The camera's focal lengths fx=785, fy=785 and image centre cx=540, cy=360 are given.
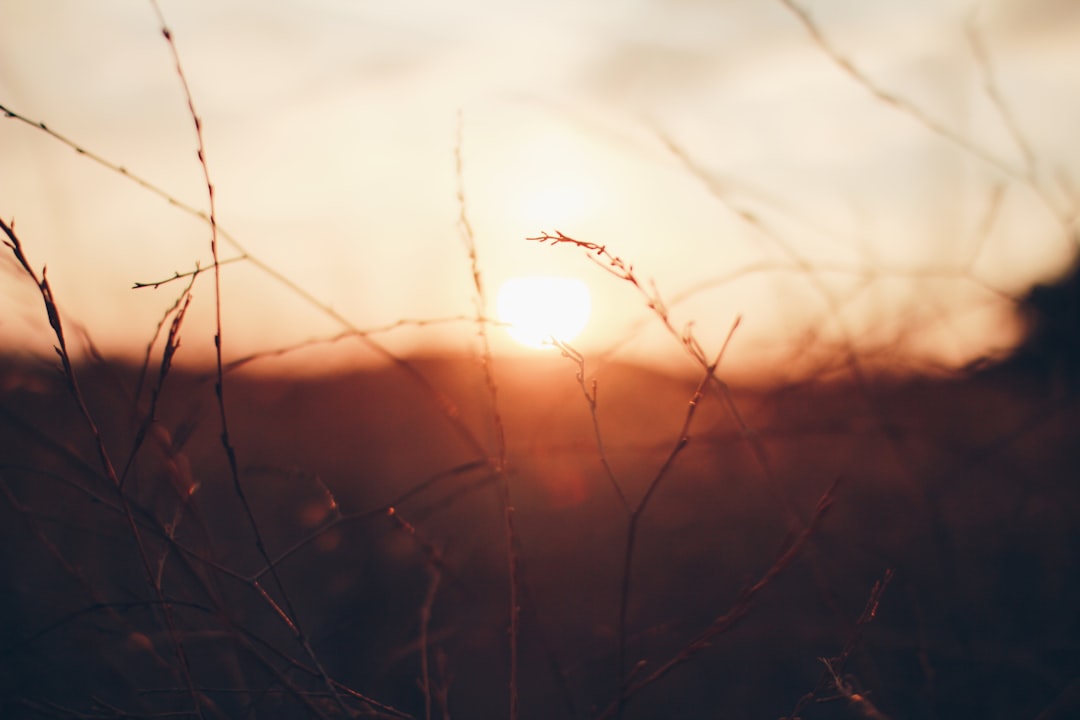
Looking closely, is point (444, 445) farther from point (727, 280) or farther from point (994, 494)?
point (727, 280)

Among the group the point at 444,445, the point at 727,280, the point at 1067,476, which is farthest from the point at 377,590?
the point at 444,445

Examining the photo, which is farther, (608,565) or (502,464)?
(608,565)

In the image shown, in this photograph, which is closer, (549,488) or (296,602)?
(296,602)

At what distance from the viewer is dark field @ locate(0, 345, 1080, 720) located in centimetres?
131

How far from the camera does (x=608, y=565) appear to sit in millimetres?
2717

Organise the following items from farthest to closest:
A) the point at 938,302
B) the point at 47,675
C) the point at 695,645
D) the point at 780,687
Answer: the point at 780,687 < the point at 938,302 < the point at 47,675 < the point at 695,645

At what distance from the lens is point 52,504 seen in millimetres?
2551

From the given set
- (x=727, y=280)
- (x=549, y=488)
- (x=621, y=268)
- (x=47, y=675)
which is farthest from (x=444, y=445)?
(x=621, y=268)

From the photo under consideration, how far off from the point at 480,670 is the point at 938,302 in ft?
5.01

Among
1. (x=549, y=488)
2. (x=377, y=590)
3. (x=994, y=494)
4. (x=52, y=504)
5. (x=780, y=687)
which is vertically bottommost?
(x=780, y=687)

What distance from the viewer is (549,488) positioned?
3375 mm

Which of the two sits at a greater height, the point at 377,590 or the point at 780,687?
the point at 377,590

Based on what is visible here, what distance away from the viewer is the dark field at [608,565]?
1.31 m

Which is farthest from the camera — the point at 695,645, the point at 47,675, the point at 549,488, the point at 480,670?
the point at 549,488
